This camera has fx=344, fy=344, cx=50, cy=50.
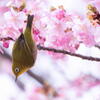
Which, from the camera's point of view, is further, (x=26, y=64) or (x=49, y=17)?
(x=49, y=17)

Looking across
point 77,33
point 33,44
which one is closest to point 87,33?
point 77,33

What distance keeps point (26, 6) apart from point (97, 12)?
239mm

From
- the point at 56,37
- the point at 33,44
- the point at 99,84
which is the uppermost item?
the point at 33,44

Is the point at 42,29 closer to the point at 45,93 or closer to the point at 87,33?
the point at 87,33

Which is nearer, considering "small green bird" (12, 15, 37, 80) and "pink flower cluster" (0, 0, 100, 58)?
"small green bird" (12, 15, 37, 80)

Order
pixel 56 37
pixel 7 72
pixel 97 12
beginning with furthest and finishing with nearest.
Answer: pixel 7 72, pixel 56 37, pixel 97 12

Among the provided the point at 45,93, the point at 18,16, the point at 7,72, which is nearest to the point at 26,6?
the point at 18,16

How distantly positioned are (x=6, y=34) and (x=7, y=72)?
3.98 ft

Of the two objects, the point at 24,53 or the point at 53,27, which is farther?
the point at 53,27

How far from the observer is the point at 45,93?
6.75 feet

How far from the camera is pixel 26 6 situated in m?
1.12

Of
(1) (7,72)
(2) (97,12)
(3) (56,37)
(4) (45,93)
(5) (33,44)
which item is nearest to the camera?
(5) (33,44)

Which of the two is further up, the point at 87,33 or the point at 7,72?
the point at 87,33

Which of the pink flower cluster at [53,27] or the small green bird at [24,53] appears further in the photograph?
the pink flower cluster at [53,27]
